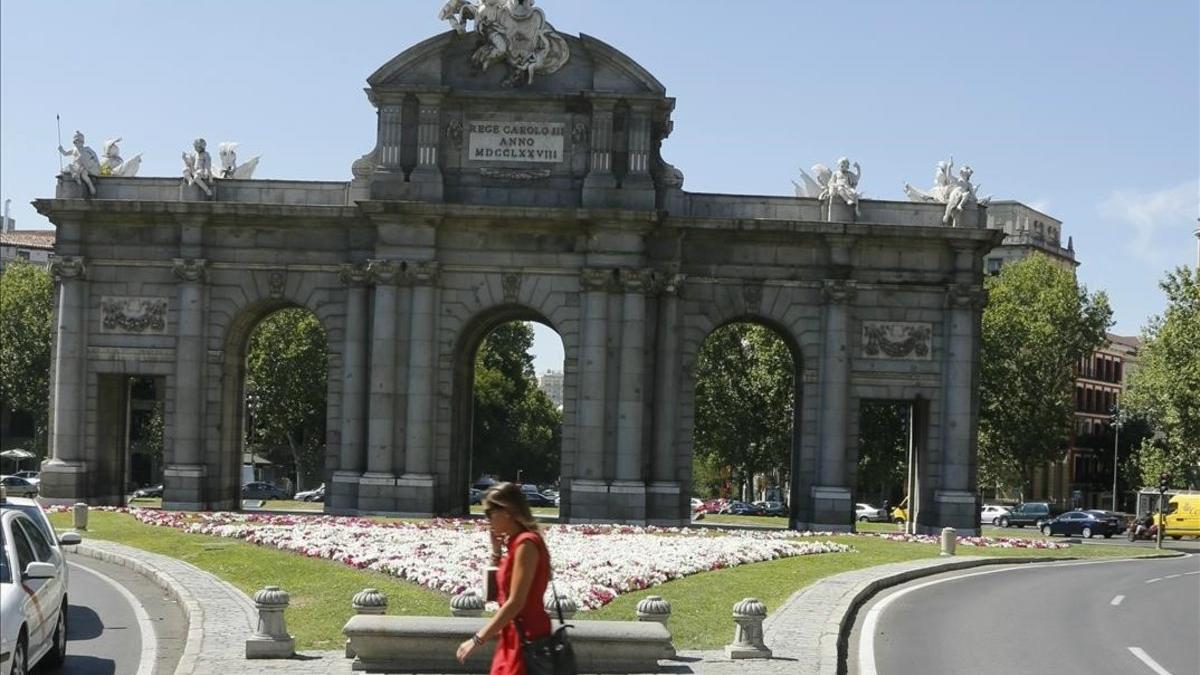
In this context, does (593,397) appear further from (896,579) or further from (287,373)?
(287,373)

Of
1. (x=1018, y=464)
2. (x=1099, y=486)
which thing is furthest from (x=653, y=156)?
(x=1099, y=486)

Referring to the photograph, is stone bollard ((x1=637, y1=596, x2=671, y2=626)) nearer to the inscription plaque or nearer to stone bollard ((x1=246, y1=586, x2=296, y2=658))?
stone bollard ((x1=246, y1=586, x2=296, y2=658))

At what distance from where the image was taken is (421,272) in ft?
176

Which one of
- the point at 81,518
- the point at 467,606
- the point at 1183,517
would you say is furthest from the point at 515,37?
the point at 1183,517

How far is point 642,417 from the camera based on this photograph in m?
54.0

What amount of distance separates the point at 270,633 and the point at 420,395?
104 feet

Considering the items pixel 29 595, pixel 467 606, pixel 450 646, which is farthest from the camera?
pixel 467 606

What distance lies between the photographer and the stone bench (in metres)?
20.7

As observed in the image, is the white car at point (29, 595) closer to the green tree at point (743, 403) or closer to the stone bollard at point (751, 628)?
the stone bollard at point (751, 628)

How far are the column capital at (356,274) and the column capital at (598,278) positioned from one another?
6880 mm

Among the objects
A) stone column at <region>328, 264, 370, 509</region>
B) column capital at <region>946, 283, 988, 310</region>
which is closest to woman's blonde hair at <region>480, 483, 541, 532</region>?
stone column at <region>328, 264, 370, 509</region>

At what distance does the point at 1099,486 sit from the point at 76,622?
4738 inches

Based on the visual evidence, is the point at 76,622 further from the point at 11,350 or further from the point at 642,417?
the point at 11,350

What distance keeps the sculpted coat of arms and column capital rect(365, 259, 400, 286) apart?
22.7 ft
